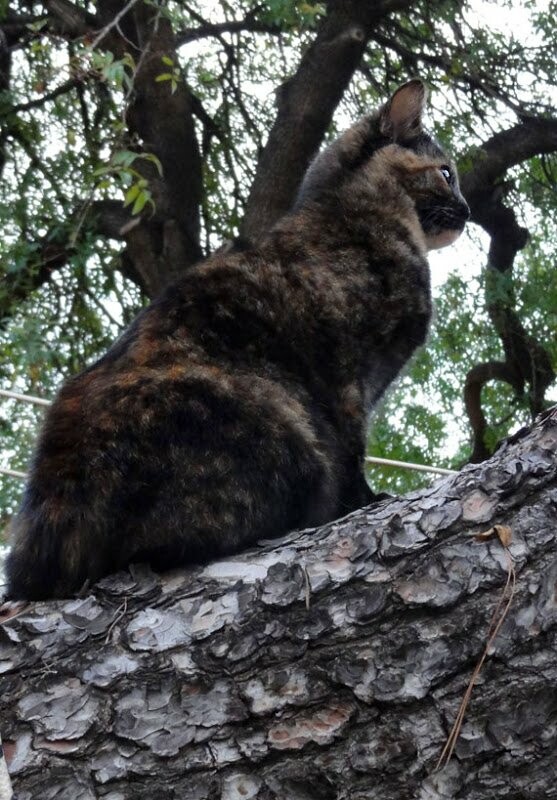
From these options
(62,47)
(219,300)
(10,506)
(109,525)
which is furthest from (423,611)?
(62,47)

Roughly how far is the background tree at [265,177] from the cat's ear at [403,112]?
2.86ft

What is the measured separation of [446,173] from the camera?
144 inches

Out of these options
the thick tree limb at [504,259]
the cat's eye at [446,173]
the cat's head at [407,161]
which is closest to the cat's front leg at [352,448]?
the cat's head at [407,161]

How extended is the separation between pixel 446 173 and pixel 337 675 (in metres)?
2.29

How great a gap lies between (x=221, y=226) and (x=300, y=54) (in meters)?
0.90

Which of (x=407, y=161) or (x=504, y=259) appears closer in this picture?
(x=407, y=161)

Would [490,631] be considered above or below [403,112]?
below

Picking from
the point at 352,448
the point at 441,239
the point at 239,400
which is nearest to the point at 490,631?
the point at 239,400

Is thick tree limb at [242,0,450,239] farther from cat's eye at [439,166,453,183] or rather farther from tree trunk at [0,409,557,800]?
tree trunk at [0,409,557,800]

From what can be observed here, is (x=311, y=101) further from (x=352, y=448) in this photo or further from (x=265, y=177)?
(x=352, y=448)

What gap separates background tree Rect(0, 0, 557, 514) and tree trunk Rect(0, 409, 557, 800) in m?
2.49

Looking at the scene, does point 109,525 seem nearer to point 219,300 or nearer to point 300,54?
point 219,300

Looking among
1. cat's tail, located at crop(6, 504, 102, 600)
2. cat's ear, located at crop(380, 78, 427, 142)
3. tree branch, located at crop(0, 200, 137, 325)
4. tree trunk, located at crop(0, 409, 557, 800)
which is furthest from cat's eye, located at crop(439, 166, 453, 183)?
cat's tail, located at crop(6, 504, 102, 600)

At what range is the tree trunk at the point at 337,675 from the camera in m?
1.72
